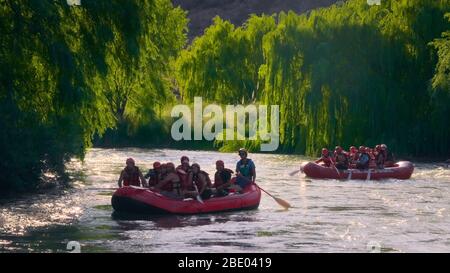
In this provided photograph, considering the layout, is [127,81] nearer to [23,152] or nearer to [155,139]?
[23,152]

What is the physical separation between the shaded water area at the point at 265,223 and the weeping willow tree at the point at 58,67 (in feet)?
4.45

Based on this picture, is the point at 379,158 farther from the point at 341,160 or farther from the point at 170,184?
the point at 170,184

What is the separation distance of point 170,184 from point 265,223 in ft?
8.27

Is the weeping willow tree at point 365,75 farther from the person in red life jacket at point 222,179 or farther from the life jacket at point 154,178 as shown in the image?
the life jacket at point 154,178

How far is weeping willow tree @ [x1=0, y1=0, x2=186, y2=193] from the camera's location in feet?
71.1

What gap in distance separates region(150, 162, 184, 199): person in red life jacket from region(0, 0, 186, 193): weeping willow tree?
2.36m

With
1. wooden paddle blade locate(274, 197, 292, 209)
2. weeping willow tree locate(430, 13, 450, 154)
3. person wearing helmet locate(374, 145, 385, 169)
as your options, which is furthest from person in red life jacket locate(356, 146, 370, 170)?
wooden paddle blade locate(274, 197, 292, 209)

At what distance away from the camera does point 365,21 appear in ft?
135

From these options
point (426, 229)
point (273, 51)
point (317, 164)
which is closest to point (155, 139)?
point (273, 51)

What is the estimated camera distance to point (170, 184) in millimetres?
23312

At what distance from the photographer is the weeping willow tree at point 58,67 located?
21656mm
